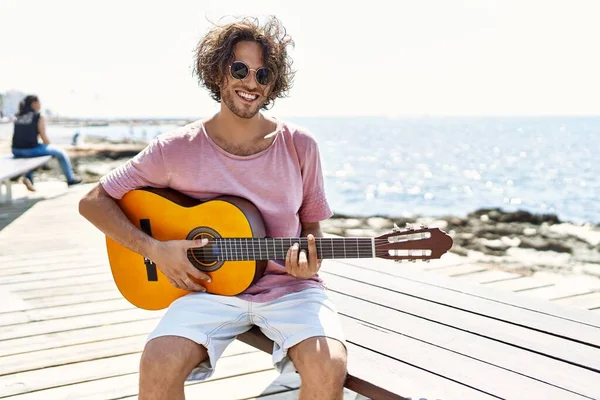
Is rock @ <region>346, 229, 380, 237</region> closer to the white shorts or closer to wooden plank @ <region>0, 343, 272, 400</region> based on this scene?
wooden plank @ <region>0, 343, 272, 400</region>

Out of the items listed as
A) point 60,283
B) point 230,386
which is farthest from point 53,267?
point 230,386

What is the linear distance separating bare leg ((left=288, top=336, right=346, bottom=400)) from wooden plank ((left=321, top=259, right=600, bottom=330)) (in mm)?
818

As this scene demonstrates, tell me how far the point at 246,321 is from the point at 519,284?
2112 mm

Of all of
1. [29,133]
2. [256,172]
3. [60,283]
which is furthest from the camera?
[29,133]

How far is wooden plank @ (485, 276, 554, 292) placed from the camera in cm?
393

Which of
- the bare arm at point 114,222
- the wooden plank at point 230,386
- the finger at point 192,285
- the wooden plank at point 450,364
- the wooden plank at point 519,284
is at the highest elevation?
the bare arm at point 114,222

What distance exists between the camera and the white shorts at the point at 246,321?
222 cm

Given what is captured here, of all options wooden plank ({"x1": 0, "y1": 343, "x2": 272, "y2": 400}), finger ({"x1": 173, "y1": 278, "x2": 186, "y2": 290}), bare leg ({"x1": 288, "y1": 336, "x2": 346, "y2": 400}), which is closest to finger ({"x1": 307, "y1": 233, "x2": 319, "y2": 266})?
bare leg ({"x1": 288, "y1": 336, "x2": 346, "y2": 400})

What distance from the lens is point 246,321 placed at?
2.43 meters

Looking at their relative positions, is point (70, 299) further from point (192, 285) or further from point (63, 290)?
point (192, 285)

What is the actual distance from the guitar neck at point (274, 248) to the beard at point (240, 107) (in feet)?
1.51

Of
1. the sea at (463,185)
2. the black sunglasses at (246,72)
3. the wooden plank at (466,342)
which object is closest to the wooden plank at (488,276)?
the wooden plank at (466,342)

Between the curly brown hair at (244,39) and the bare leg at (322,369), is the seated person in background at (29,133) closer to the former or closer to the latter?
the curly brown hair at (244,39)

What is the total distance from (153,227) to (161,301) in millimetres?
278
